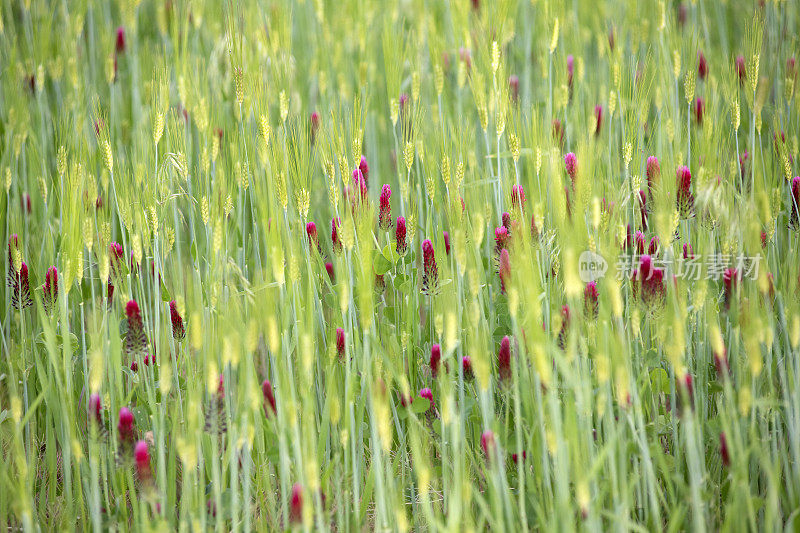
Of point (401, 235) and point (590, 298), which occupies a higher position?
point (401, 235)

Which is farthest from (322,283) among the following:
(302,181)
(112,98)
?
(112,98)

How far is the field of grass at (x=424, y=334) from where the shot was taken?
927mm

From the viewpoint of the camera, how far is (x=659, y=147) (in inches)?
57.9

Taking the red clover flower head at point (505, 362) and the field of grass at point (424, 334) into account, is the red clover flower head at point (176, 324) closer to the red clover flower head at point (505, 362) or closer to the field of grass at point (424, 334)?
the field of grass at point (424, 334)

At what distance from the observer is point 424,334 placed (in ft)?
4.83

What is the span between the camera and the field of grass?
93 centimetres

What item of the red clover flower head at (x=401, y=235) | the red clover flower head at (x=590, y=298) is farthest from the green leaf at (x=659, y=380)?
the red clover flower head at (x=401, y=235)

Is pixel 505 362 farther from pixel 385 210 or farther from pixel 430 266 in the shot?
pixel 385 210

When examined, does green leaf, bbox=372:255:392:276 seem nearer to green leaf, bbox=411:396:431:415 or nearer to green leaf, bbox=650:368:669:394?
green leaf, bbox=411:396:431:415

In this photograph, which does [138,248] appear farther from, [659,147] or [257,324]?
[659,147]

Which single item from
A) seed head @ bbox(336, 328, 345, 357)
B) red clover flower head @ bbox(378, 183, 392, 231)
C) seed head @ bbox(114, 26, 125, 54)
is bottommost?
seed head @ bbox(336, 328, 345, 357)

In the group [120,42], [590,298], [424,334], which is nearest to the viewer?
[590,298]

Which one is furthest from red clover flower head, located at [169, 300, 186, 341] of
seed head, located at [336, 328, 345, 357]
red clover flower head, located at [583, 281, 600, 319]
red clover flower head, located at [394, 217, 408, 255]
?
red clover flower head, located at [583, 281, 600, 319]

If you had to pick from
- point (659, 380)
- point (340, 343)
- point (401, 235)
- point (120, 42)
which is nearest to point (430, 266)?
point (401, 235)
